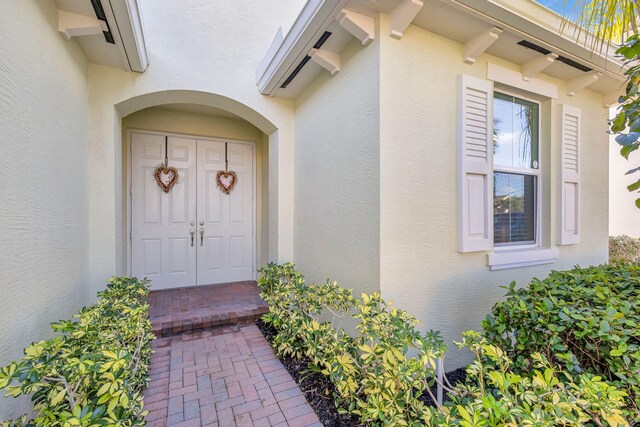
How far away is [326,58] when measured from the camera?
2816 mm

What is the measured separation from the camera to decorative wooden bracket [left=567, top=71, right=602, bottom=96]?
3172 mm

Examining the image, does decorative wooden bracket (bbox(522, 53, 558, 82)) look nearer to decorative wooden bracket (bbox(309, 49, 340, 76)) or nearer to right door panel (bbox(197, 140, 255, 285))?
decorative wooden bracket (bbox(309, 49, 340, 76))

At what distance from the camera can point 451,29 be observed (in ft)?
8.10

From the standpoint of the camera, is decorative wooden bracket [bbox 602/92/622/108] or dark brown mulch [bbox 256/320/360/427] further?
decorative wooden bracket [bbox 602/92/622/108]

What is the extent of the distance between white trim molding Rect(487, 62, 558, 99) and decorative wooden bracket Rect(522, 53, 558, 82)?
4cm

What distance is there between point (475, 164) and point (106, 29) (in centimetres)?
358

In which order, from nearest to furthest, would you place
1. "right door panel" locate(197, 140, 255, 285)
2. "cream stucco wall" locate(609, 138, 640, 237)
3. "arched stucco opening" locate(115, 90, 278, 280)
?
1. "arched stucco opening" locate(115, 90, 278, 280)
2. "right door panel" locate(197, 140, 255, 285)
3. "cream stucco wall" locate(609, 138, 640, 237)

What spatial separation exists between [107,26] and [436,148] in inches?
123

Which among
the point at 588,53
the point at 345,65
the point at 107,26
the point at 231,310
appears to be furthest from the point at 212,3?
the point at 588,53

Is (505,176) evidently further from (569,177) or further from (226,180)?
(226,180)

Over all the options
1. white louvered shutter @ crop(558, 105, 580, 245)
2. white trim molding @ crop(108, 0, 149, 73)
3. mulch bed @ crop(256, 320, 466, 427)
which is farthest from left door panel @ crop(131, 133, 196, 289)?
white louvered shutter @ crop(558, 105, 580, 245)

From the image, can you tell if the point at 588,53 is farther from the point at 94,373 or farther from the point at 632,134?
the point at 94,373

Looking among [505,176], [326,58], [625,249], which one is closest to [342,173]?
[326,58]

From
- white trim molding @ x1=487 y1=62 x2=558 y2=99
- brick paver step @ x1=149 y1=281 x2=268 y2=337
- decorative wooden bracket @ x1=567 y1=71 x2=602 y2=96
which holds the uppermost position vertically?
decorative wooden bracket @ x1=567 y1=71 x2=602 y2=96
